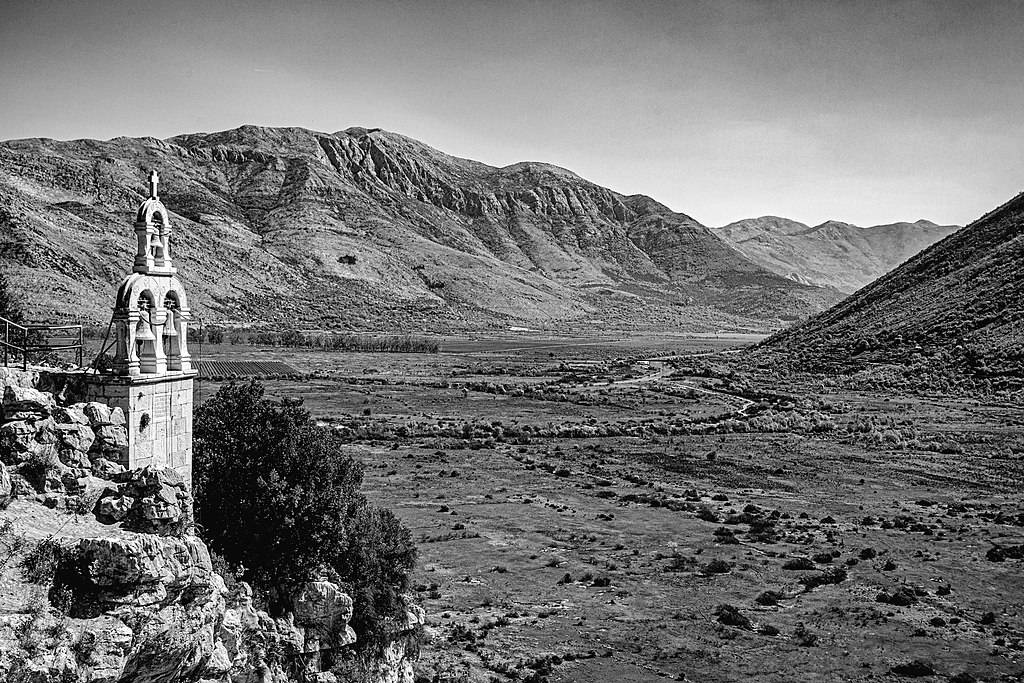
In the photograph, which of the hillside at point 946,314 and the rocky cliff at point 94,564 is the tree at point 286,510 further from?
the hillside at point 946,314

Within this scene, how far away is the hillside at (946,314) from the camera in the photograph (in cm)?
9619

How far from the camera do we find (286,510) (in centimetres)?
1778

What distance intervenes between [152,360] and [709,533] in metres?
35.8

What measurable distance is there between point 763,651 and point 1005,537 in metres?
21.3

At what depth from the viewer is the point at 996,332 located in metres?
96.8

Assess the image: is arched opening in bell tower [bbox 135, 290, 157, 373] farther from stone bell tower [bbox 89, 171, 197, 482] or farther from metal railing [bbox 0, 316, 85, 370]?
metal railing [bbox 0, 316, 85, 370]

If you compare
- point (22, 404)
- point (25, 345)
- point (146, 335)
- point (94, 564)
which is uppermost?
point (146, 335)

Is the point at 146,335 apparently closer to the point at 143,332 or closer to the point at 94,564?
the point at 143,332

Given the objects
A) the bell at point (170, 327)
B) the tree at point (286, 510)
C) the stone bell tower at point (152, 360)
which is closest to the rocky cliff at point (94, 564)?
the stone bell tower at point (152, 360)

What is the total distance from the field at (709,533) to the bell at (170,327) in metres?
15.5

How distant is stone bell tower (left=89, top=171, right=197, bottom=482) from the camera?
12781mm

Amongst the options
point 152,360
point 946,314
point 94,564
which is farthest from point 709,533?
point 946,314

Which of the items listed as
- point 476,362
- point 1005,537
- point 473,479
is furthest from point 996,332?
point 476,362

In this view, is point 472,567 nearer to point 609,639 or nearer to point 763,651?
point 609,639
